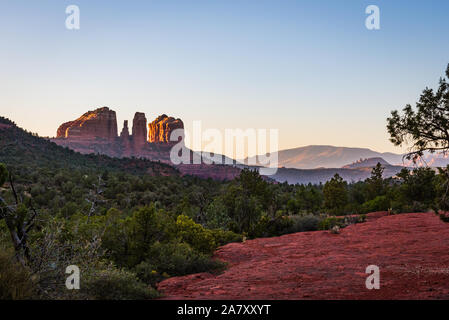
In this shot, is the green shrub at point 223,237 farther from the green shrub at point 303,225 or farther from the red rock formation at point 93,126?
the red rock formation at point 93,126

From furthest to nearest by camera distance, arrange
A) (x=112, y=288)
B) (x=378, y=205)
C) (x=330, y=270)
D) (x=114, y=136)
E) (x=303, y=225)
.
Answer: (x=114, y=136), (x=378, y=205), (x=303, y=225), (x=330, y=270), (x=112, y=288)

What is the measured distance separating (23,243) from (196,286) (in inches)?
143

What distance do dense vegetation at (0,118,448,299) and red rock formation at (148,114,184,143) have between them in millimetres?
83830

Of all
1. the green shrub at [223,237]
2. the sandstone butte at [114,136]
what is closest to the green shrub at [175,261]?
the green shrub at [223,237]

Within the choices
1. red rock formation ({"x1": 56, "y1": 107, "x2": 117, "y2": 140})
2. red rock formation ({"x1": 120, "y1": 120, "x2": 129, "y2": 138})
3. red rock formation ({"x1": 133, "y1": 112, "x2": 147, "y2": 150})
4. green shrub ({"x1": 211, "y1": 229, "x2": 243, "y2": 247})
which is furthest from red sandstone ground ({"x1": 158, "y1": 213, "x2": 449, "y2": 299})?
red rock formation ({"x1": 120, "y1": 120, "x2": 129, "y2": 138})

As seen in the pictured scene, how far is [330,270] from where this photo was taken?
25.9 feet

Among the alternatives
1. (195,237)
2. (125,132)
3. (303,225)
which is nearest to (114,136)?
(125,132)

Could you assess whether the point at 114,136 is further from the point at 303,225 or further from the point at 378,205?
the point at 303,225

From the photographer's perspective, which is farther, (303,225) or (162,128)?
(162,128)

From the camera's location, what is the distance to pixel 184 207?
23469mm

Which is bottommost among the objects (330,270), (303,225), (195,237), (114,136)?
(303,225)

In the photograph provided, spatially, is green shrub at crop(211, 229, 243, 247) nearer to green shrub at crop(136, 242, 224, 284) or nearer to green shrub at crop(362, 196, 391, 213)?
green shrub at crop(136, 242, 224, 284)

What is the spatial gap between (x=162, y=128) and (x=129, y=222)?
5060 inches
